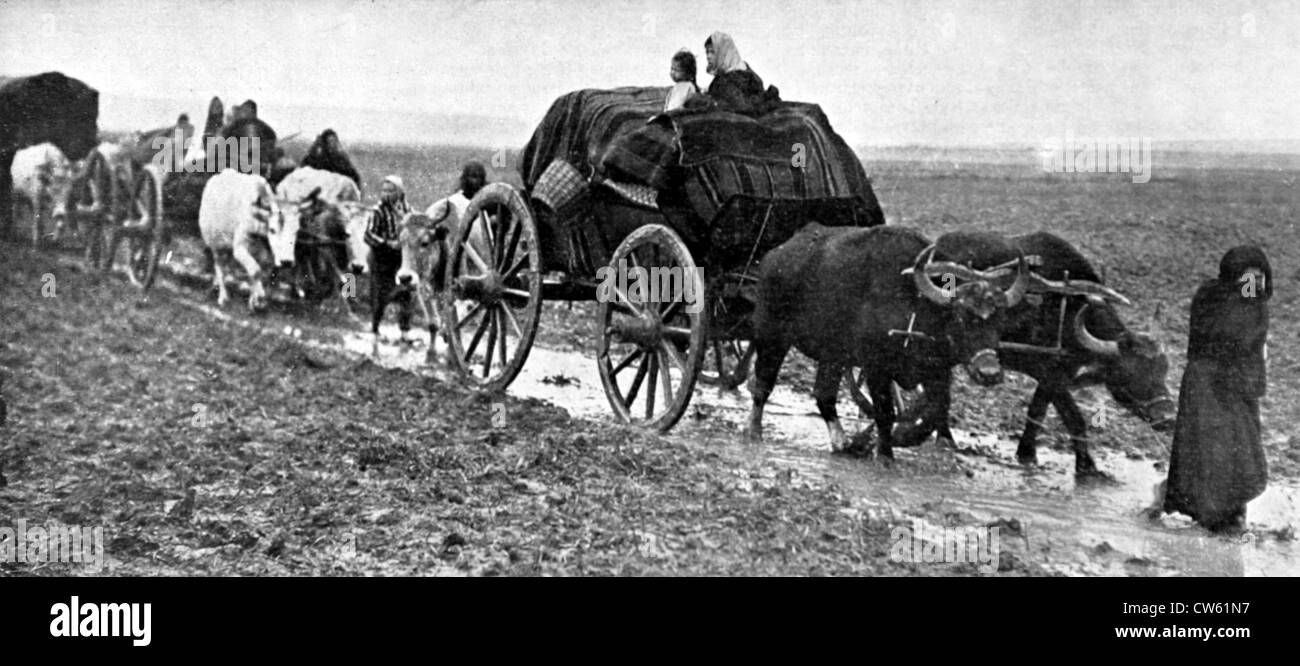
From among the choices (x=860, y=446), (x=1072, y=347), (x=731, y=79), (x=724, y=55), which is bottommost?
(x=860, y=446)

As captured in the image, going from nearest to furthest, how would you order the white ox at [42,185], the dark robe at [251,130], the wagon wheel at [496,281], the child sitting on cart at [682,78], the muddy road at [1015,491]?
the muddy road at [1015,491]
the child sitting on cart at [682,78]
the wagon wheel at [496,281]
the dark robe at [251,130]
the white ox at [42,185]

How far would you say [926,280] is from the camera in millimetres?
6086

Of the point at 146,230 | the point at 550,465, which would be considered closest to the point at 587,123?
the point at 550,465

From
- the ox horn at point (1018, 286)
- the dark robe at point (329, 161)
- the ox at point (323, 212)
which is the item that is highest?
the dark robe at point (329, 161)

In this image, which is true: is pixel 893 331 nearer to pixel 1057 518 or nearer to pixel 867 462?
pixel 867 462

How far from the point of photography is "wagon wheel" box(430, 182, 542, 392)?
24.8 feet

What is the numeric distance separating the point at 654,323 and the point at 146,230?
5.12m

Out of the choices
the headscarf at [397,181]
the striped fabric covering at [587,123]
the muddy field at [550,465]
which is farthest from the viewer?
the headscarf at [397,181]

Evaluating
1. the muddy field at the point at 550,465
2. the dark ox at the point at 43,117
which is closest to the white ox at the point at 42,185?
the dark ox at the point at 43,117

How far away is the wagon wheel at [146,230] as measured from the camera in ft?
32.9

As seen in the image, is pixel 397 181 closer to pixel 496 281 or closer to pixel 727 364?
pixel 496 281

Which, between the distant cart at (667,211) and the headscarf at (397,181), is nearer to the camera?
the distant cart at (667,211)

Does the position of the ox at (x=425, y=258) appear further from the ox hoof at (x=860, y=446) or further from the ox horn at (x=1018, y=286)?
the ox horn at (x=1018, y=286)

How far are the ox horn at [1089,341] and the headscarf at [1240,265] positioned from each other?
0.70 m
